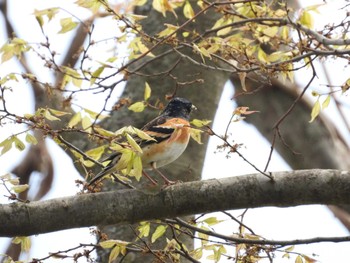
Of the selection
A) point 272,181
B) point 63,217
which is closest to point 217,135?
point 272,181

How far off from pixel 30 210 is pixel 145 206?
51cm

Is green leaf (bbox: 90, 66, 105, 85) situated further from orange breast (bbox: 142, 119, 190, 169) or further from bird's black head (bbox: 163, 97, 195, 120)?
bird's black head (bbox: 163, 97, 195, 120)

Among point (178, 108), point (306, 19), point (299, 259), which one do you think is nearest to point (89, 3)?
point (306, 19)

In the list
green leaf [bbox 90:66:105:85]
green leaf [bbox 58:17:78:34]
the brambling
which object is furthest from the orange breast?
green leaf [bbox 58:17:78:34]

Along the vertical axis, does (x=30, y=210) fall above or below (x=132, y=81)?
below

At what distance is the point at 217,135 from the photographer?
→ 2928 millimetres

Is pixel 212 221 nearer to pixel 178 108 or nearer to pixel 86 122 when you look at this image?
pixel 86 122

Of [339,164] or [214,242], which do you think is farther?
[339,164]

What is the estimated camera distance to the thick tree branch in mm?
2857

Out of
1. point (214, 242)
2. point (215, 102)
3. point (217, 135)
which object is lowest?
point (214, 242)

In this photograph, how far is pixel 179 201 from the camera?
301cm

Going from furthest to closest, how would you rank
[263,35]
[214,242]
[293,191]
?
[263,35] → [214,242] → [293,191]

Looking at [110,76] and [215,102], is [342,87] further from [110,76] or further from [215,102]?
[215,102]

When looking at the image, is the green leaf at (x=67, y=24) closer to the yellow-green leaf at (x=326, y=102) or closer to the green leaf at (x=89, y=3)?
the green leaf at (x=89, y=3)
